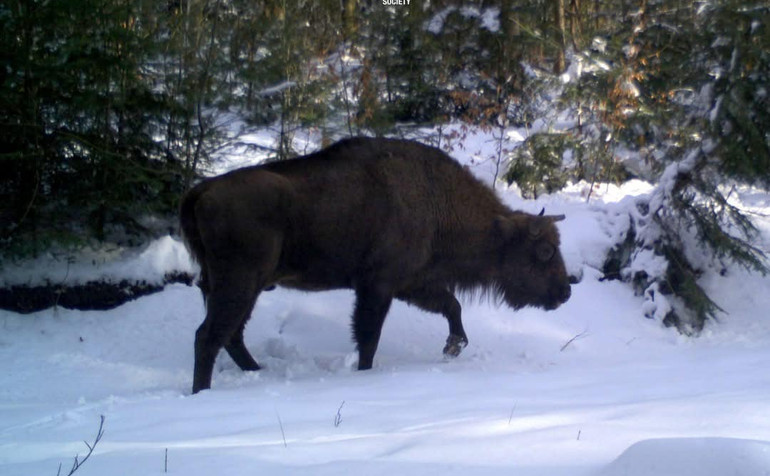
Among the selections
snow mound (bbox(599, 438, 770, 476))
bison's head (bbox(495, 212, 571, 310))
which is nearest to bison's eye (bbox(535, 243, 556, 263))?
bison's head (bbox(495, 212, 571, 310))

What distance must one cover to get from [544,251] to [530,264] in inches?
7.9

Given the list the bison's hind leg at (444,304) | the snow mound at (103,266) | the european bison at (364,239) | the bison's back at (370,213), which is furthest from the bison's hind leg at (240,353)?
the snow mound at (103,266)

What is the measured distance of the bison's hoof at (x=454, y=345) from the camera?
7.72 meters

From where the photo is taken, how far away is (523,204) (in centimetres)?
1134

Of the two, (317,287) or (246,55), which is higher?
(246,55)

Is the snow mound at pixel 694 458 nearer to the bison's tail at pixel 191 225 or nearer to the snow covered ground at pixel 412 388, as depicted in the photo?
the snow covered ground at pixel 412 388

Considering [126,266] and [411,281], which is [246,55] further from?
[411,281]

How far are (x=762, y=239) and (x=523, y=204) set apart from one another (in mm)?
3145

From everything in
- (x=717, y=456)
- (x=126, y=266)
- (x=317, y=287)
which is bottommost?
(x=126, y=266)

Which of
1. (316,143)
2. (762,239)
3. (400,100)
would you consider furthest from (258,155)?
(762,239)

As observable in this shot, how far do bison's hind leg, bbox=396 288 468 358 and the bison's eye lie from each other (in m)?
0.97

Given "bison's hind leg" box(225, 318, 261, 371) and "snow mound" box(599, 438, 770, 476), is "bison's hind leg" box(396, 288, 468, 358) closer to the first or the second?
"bison's hind leg" box(225, 318, 261, 371)

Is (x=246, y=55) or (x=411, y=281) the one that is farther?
(x=246, y=55)

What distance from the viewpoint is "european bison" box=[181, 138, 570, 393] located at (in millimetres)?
6715
